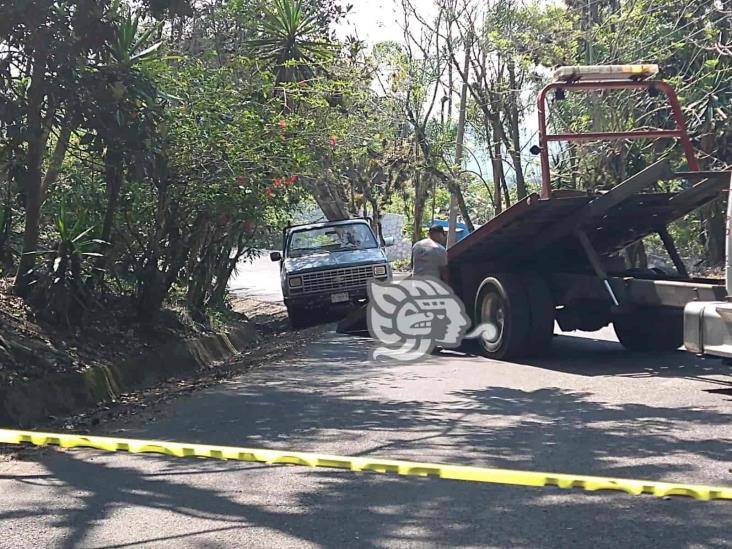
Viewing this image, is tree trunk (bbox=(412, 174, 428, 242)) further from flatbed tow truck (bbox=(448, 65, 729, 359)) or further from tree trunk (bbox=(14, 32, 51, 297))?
tree trunk (bbox=(14, 32, 51, 297))

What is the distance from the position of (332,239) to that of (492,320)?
7.01 metres

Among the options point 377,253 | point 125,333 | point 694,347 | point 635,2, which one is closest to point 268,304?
point 377,253

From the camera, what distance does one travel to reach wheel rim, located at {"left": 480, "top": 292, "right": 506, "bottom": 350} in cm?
1173

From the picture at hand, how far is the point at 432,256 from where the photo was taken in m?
12.9

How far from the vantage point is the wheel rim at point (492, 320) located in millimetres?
11727

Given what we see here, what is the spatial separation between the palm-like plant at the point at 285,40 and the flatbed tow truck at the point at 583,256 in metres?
7.26

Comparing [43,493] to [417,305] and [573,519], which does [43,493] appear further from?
[417,305]

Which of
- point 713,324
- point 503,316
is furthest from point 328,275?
point 713,324

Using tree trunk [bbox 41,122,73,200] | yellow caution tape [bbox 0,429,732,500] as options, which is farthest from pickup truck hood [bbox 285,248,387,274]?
yellow caution tape [bbox 0,429,732,500]

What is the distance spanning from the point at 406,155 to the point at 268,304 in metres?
10.5

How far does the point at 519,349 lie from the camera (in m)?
11.4

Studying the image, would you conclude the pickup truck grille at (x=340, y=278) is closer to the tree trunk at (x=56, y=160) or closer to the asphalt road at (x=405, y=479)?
the tree trunk at (x=56, y=160)

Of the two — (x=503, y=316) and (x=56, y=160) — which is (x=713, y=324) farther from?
(x=56, y=160)

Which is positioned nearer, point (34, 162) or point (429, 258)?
point (34, 162)
